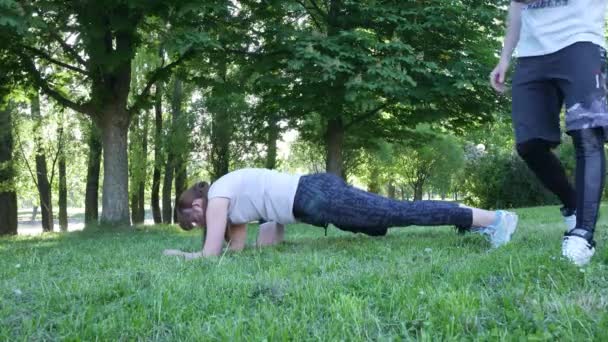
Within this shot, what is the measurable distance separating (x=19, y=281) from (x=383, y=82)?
902 cm

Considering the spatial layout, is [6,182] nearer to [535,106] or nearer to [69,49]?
[69,49]

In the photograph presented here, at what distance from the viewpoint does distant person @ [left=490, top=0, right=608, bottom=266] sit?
135 inches

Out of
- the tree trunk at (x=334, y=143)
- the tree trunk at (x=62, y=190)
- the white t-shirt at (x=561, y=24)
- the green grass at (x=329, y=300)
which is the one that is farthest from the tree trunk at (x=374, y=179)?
the green grass at (x=329, y=300)

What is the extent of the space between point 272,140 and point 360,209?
16.7m

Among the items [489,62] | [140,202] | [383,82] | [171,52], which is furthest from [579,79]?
[140,202]

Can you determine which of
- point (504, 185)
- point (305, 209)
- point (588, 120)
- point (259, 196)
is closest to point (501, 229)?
point (588, 120)

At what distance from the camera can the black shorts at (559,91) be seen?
3.47m

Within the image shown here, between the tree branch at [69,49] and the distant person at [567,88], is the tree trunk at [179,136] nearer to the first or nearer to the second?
the tree branch at [69,49]

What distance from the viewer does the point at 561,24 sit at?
361cm

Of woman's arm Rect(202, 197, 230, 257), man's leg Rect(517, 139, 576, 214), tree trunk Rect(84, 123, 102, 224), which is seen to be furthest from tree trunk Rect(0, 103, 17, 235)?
man's leg Rect(517, 139, 576, 214)

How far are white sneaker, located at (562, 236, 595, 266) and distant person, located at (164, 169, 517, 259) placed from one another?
104 centimetres

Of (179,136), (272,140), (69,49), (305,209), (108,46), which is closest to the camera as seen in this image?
(305,209)

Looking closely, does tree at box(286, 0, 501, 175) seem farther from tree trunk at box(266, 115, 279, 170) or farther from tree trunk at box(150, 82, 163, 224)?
tree trunk at box(150, 82, 163, 224)

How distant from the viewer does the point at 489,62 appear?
45.2 ft
